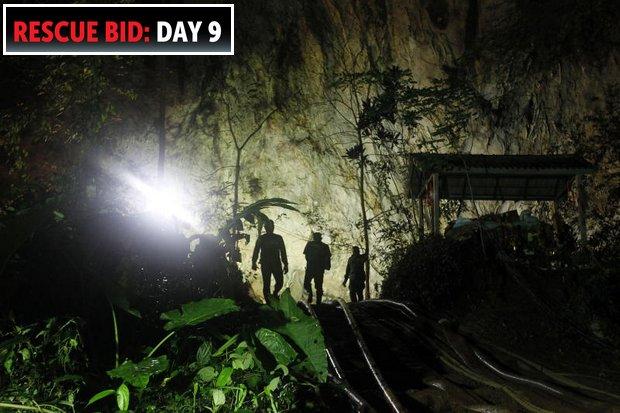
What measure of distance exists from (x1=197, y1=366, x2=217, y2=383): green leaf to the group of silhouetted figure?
591 cm

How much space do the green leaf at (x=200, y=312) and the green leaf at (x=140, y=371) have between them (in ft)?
0.89

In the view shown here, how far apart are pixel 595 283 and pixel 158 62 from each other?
20681mm

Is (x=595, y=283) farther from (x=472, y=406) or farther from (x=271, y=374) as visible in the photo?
(x=271, y=374)

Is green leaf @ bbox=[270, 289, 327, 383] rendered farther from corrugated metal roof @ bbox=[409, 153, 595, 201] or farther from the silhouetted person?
the silhouetted person

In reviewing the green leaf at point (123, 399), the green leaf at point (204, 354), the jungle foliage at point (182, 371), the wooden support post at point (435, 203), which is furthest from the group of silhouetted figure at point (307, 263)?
the green leaf at point (123, 399)

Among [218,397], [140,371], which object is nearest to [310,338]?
[218,397]

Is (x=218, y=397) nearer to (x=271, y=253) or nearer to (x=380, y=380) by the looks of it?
(x=380, y=380)

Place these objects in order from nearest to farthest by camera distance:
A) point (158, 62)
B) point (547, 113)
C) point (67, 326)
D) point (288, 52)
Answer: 1. point (67, 326)
2. point (547, 113)
3. point (158, 62)
4. point (288, 52)

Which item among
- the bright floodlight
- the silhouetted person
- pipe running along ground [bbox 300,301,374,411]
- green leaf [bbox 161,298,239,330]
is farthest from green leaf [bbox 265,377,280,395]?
the bright floodlight

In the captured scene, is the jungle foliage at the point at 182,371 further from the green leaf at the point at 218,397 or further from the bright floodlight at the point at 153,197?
the bright floodlight at the point at 153,197

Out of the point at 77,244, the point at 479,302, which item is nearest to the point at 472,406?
the point at 77,244

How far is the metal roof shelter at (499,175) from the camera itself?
10.7 meters

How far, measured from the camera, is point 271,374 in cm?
347

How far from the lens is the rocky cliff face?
23.4m
